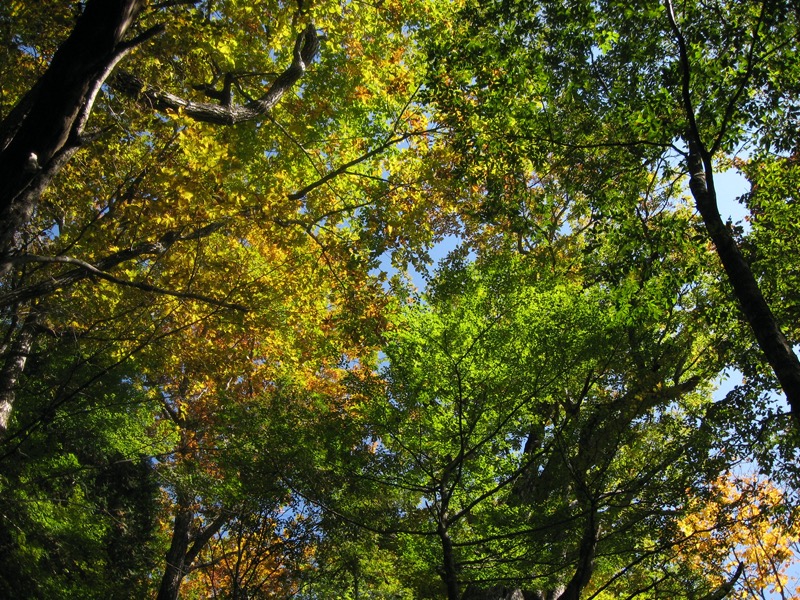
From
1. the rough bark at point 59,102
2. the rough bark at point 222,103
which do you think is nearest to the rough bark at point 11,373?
the rough bark at point 222,103

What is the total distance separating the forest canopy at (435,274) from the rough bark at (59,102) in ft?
0.06

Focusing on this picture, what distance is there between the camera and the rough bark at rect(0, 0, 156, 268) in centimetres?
344

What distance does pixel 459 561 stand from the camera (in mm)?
6570

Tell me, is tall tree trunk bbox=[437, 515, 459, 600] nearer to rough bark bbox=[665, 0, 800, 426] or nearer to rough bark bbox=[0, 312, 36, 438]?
rough bark bbox=[665, 0, 800, 426]

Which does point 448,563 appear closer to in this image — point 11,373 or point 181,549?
point 181,549

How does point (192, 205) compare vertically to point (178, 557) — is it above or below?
above

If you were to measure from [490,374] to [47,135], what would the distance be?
4.89 m

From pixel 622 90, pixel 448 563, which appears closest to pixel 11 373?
pixel 448 563

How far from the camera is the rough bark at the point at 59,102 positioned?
3.44 metres

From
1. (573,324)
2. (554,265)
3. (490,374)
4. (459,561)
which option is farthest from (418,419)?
(554,265)

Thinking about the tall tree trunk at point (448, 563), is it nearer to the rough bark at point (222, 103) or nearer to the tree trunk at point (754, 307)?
the tree trunk at point (754, 307)

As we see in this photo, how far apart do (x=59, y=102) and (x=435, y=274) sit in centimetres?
512

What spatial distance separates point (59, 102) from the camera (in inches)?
139

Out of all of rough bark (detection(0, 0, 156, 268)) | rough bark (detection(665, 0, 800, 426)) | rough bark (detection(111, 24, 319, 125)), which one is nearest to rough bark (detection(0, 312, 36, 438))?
rough bark (detection(111, 24, 319, 125))
